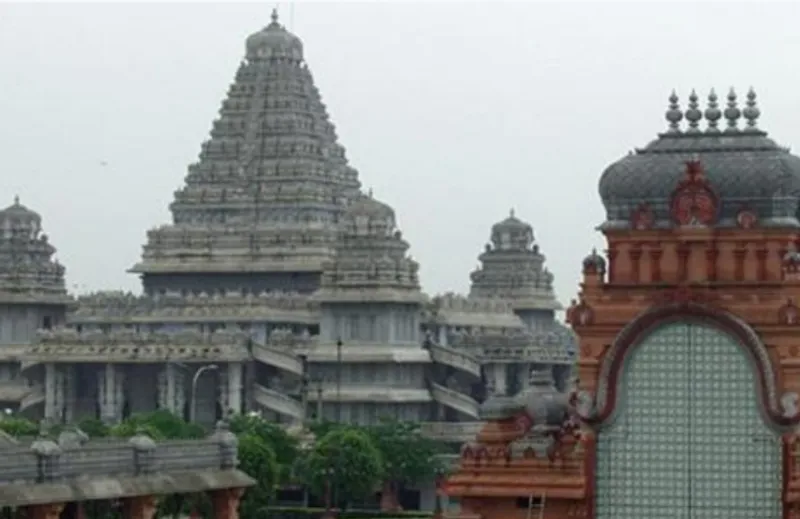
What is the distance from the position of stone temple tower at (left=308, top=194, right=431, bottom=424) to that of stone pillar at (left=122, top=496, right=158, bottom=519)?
51.5 m

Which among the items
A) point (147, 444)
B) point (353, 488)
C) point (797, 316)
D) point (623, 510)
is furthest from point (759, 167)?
point (353, 488)

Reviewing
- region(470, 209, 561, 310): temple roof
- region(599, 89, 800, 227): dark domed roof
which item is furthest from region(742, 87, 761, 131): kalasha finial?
region(470, 209, 561, 310): temple roof

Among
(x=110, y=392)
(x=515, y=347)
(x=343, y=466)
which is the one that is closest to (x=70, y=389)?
(x=110, y=392)

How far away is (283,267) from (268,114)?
23.3 ft

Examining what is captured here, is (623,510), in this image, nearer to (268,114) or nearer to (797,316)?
(797,316)

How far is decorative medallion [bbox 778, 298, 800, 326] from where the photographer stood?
38.7 meters

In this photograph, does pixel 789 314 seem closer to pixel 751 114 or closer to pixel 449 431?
pixel 751 114

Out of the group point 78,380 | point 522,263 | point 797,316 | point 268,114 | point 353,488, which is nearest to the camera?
point 797,316

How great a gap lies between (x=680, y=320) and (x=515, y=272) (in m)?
77.7

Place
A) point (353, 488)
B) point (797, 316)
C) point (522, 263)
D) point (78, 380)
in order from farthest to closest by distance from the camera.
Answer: point (522, 263), point (78, 380), point (353, 488), point (797, 316)

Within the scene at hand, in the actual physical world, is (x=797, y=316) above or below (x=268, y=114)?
below

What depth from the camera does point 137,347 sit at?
94.9 metres

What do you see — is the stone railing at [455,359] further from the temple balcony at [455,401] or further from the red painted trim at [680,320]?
the red painted trim at [680,320]

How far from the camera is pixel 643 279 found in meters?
39.9
